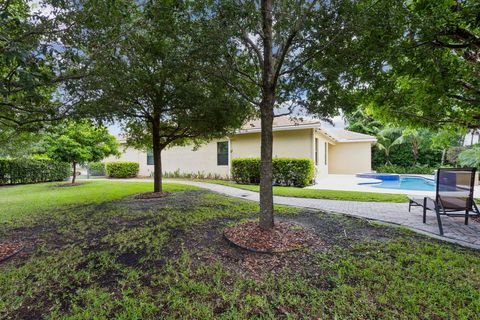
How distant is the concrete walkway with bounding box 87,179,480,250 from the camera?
4.66 m

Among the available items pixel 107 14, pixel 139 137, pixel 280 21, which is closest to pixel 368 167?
pixel 139 137

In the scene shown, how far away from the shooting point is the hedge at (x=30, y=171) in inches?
581

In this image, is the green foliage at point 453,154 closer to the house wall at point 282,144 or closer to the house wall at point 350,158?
the house wall at point 350,158

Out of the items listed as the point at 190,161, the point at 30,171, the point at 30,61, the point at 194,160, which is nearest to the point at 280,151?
the point at 194,160

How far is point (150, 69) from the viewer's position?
677cm

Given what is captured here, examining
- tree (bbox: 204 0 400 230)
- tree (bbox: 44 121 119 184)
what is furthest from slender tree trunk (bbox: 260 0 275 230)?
tree (bbox: 44 121 119 184)

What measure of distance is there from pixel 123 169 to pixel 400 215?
1986 cm

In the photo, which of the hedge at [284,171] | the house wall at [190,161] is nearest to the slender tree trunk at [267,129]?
the hedge at [284,171]

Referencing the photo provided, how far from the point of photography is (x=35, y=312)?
8.48 ft

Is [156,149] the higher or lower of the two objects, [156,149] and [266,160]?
the higher

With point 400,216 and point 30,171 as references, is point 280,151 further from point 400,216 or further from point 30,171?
point 30,171

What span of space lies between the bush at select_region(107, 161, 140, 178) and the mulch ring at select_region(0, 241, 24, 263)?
16.2 metres

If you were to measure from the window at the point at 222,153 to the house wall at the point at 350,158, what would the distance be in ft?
40.1

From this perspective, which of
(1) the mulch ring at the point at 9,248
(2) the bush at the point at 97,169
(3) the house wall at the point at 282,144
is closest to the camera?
(1) the mulch ring at the point at 9,248
